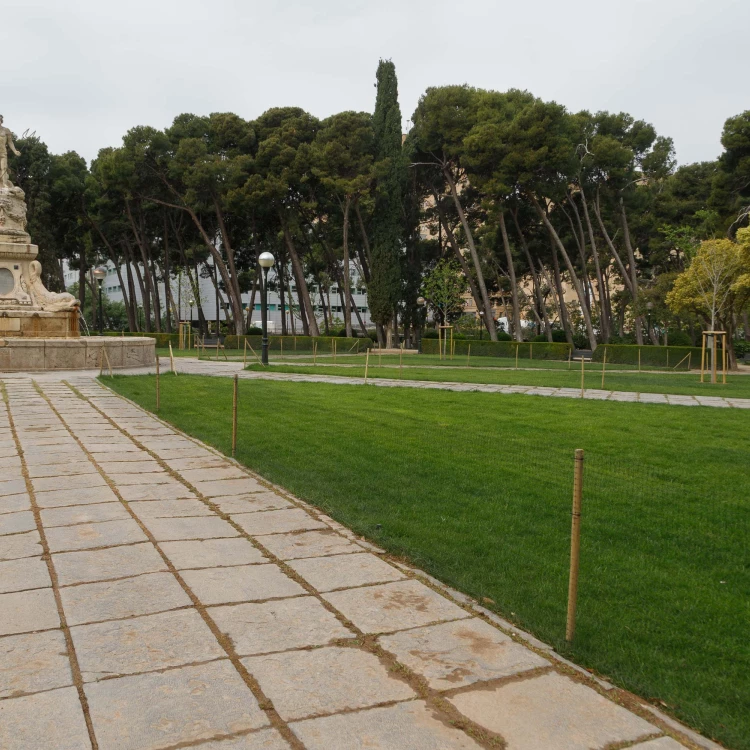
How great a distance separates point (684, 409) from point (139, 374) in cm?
1241

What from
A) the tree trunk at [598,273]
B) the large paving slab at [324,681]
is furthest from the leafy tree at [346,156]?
the large paving slab at [324,681]

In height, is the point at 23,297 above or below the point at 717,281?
below

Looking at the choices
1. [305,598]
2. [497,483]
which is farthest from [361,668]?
[497,483]

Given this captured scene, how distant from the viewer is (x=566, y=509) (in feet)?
18.9

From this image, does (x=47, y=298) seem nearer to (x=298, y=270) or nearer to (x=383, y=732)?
(x=298, y=270)

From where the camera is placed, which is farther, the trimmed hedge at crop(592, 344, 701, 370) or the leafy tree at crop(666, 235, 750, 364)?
the trimmed hedge at crop(592, 344, 701, 370)

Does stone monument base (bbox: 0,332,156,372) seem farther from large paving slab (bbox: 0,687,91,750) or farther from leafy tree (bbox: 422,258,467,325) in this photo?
leafy tree (bbox: 422,258,467,325)

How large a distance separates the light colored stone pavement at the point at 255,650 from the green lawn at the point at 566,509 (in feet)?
0.88

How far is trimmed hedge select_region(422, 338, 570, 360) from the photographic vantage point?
119 ft

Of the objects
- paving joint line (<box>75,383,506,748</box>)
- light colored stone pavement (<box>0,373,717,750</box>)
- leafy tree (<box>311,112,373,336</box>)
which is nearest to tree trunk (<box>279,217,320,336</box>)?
leafy tree (<box>311,112,373,336</box>)

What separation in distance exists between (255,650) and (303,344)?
36215 millimetres

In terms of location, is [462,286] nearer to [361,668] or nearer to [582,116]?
[582,116]

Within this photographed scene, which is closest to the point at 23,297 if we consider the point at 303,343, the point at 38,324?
the point at 38,324

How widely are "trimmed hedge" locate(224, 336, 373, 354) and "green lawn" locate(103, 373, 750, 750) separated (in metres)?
26.7
